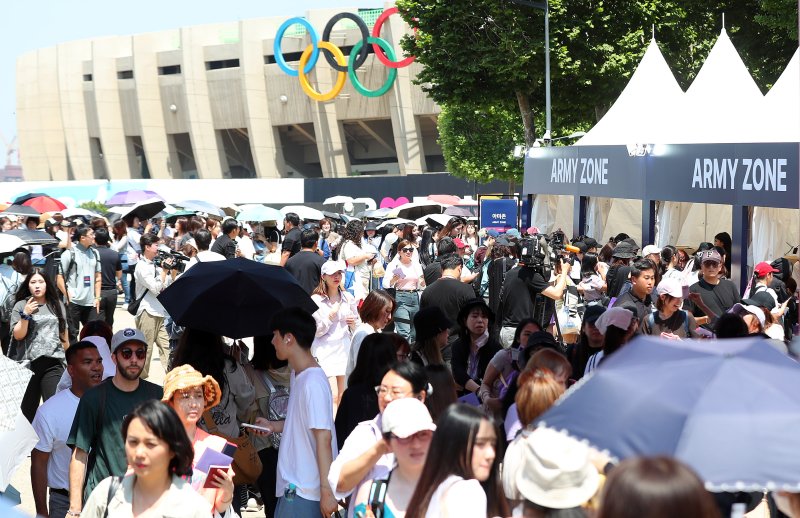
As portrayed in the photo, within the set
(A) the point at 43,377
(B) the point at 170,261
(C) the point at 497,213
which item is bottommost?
(C) the point at 497,213

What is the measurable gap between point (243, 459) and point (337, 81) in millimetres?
63412

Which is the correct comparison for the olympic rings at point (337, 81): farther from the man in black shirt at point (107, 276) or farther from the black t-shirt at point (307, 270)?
the black t-shirt at point (307, 270)

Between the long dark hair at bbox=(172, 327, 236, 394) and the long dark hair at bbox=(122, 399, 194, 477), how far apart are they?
1938 mm

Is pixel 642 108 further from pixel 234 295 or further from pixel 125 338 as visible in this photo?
pixel 125 338

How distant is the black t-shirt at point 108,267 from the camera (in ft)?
44.1

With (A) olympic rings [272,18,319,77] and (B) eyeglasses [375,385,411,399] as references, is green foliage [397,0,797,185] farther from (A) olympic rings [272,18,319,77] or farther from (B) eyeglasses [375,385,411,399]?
(A) olympic rings [272,18,319,77]

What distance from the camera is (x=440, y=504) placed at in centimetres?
379

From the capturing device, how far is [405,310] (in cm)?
1252

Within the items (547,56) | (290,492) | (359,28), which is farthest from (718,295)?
(359,28)

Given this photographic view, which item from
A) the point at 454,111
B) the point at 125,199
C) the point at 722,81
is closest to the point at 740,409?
the point at 722,81

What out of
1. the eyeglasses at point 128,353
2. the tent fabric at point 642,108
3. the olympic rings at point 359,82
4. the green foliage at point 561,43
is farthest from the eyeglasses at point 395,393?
the olympic rings at point 359,82

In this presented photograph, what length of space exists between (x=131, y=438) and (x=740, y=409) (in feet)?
7.37

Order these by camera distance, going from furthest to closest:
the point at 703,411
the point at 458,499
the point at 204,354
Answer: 1. the point at 204,354
2. the point at 458,499
3. the point at 703,411

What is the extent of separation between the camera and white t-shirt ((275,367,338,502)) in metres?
5.35
